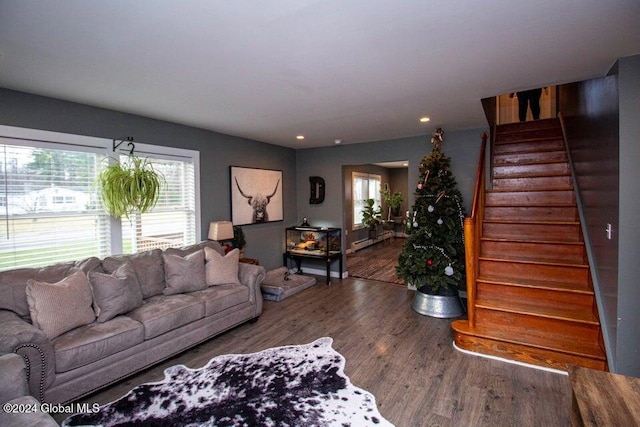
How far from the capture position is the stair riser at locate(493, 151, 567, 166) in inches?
171

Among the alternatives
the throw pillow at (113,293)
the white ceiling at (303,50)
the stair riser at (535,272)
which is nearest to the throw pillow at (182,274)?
the throw pillow at (113,293)

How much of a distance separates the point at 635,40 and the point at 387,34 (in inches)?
64.5

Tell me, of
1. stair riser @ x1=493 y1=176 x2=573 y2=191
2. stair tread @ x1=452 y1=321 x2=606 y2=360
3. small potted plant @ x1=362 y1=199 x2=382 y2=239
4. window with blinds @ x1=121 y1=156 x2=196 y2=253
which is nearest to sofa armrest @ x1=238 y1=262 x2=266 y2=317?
window with blinds @ x1=121 y1=156 x2=196 y2=253

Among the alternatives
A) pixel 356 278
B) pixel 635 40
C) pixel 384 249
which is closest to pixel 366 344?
pixel 356 278

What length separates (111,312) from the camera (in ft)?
8.98

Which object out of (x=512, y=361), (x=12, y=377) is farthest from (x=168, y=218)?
(x=512, y=361)

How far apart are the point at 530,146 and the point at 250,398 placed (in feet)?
16.2

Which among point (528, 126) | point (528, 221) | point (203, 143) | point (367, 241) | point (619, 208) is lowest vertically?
point (367, 241)

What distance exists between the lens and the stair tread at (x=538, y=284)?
305cm

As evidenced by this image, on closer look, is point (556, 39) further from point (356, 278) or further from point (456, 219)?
point (356, 278)

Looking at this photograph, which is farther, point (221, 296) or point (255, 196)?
point (255, 196)

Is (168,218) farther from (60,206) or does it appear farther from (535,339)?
(535,339)

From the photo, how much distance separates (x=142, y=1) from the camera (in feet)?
5.31

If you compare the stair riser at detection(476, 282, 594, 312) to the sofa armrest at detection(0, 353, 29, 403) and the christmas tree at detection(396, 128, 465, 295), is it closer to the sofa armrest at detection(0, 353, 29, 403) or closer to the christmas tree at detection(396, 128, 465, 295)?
the christmas tree at detection(396, 128, 465, 295)
